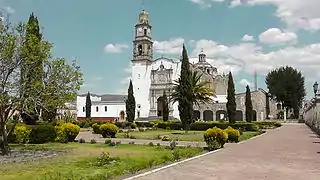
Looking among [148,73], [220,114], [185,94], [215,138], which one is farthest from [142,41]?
[215,138]

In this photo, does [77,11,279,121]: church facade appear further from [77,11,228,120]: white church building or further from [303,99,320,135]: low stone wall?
[303,99,320,135]: low stone wall

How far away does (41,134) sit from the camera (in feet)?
71.1

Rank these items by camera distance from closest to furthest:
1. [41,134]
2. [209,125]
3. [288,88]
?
1. [41,134]
2. [209,125]
3. [288,88]

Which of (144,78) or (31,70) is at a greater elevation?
(144,78)

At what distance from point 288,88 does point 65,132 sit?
212ft

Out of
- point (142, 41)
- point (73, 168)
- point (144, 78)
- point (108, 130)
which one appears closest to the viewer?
point (73, 168)

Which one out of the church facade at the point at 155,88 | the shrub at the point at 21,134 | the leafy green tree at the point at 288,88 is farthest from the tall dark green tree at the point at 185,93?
the leafy green tree at the point at 288,88

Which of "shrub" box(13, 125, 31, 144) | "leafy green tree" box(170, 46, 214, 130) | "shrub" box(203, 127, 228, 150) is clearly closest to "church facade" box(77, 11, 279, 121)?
"leafy green tree" box(170, 46, 214, 130)

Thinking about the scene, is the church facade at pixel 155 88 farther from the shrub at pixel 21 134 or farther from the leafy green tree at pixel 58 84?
the leafy green tree at pixel 58 84

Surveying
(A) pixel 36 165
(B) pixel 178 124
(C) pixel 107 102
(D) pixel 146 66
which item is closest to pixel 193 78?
(B) pixel 178 124

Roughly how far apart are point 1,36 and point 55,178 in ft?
24.5

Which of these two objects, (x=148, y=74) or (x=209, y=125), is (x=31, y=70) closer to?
(x=209, y=125)

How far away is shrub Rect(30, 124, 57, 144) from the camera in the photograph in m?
21.7

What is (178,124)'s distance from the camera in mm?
44156
